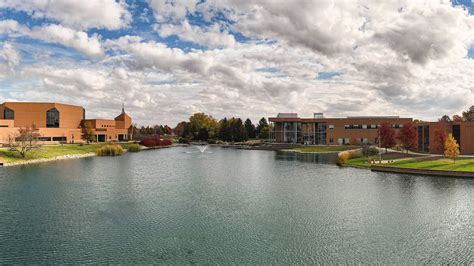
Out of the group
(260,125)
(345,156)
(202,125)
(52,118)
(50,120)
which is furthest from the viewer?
(260,125)

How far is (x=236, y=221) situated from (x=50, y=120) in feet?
373

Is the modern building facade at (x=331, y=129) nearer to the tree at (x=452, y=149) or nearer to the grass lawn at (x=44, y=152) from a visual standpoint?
the tree at (x=452, y=149)

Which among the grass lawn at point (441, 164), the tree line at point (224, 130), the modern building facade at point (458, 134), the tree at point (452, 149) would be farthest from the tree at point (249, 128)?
the tree at point (452, 149)

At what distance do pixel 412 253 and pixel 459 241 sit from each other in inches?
199

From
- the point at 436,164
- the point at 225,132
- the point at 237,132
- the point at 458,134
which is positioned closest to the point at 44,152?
the point at 436,164

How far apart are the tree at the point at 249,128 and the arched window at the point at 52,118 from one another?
9191 centimetres

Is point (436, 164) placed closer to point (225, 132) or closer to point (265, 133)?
point (225, 132)

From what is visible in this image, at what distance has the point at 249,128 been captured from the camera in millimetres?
182750

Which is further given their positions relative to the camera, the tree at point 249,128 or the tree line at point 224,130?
the tree at point 249,128

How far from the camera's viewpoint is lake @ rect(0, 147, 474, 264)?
70.3 feet

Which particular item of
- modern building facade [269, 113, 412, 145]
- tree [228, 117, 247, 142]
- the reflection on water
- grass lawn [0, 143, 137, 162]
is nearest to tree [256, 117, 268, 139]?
tree [228, 117, 247, 142]

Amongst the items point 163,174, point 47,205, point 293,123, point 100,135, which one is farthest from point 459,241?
point 100,135

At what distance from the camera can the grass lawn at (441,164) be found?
5417 cm

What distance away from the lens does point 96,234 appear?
24750 millimetres
